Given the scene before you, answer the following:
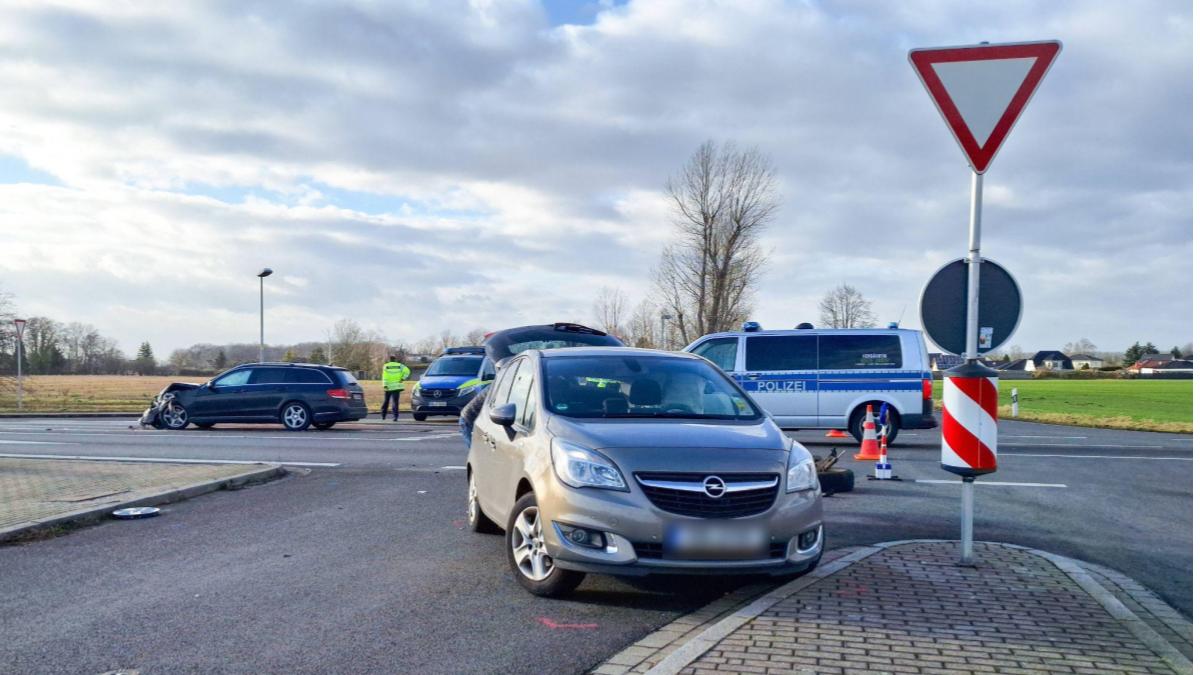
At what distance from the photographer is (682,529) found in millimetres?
5336

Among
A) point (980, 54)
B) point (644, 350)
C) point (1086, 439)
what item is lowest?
point (1086, 439)

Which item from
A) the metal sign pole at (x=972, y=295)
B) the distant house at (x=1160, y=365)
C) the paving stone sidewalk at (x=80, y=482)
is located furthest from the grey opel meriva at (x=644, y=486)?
the distant house at (x=1160, y=365)

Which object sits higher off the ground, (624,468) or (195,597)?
(624,468)

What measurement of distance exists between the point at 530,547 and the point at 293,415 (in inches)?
676

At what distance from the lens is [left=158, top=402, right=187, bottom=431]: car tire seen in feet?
72.2

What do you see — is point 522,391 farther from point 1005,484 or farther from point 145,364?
point 145,364

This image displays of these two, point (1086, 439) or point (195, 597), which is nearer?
point (195, 597)

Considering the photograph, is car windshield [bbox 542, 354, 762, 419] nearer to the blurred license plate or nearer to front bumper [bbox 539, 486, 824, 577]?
front bumper [bbox 539, 486, 824, 577]

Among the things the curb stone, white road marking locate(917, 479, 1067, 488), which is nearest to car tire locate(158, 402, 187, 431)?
the curb stone

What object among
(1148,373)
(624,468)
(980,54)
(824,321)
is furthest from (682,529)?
(1148,373)

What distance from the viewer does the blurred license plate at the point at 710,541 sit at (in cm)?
533

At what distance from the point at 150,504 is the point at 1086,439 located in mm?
18323

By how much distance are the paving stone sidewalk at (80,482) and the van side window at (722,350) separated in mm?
8117

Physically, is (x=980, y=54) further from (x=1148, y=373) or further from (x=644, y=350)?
(x=1148, y=373)
